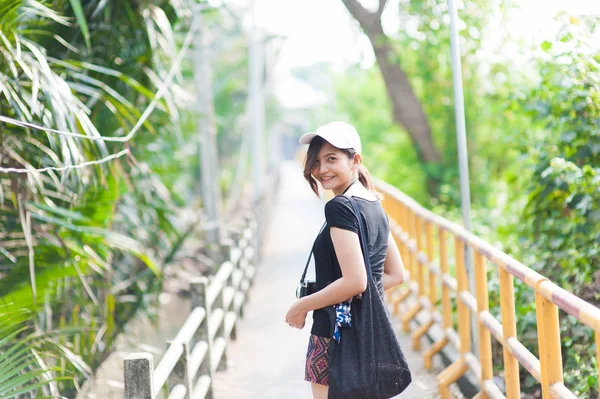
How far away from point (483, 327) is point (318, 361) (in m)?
1.76

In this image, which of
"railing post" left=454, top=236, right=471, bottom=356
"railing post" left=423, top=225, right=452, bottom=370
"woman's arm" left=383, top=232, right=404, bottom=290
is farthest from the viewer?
"railing post" left=423, top=225, right=452, bottom=370

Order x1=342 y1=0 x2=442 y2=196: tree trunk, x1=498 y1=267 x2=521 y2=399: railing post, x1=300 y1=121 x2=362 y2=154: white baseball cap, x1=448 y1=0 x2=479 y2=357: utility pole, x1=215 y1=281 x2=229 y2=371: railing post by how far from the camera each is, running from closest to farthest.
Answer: x1=300 y1=121 x2=362 y2=154: white baseball cap
x1=498 y1=267 x2=521 y2=399: railing post
x1=448 y1=0 x2=479 y2=357: utility pole
x1=215 y1=281 x2=229 y2=371: railing post
x1=342 y1=0 x2=442 y2=196: tree trunk

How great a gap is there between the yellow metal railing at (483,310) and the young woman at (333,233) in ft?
2.31

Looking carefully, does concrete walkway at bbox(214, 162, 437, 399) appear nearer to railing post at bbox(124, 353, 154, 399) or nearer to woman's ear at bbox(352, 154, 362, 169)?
railing post at bbox(124, 353, 154, 399)

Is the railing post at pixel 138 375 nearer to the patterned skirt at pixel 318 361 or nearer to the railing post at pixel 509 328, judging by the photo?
the patterned skirt at pixel 318 361

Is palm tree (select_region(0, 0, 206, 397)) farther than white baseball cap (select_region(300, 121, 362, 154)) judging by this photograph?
Yes

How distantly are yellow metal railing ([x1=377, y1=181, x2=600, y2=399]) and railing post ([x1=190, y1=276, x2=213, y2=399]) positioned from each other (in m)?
1.52

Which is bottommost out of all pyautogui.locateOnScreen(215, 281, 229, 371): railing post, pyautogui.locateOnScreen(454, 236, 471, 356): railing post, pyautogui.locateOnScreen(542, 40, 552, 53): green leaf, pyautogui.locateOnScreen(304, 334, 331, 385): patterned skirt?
pyautogui.locateOnScreen(215, 281, 229, 371): railing post

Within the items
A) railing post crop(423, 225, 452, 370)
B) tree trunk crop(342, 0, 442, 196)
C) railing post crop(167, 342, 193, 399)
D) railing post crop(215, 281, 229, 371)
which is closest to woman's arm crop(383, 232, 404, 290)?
railing post crop(167, 342, 193, 399)

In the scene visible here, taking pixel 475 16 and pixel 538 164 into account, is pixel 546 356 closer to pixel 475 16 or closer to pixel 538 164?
pixel 538 164

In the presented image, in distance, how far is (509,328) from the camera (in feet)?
13.5

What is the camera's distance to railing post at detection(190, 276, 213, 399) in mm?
5562

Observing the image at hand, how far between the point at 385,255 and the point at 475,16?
27.7 feet

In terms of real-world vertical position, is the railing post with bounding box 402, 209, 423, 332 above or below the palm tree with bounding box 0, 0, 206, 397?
below
